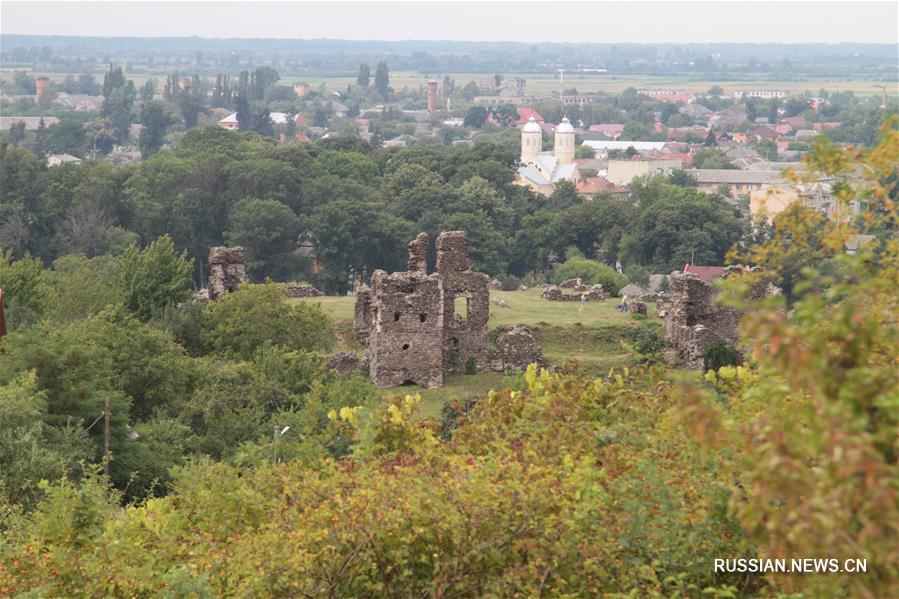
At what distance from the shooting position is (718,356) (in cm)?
3150

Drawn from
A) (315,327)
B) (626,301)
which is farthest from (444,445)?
(626,301)

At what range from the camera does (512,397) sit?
1627 centimetres

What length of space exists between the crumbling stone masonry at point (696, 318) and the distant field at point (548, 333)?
3.98 feet

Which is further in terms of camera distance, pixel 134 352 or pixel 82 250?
pixel 82 250

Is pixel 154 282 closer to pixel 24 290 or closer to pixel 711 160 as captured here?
pixel 24 290

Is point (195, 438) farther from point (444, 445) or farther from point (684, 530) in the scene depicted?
point (684, 530)

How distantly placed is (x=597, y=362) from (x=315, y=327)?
19.2 ft

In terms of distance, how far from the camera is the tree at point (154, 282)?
109 ft

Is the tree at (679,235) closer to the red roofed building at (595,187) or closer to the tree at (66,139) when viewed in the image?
the red roofed building at (595,187)

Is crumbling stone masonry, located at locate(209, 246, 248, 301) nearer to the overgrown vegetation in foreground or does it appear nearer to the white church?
the overgrown vegetation in foreground

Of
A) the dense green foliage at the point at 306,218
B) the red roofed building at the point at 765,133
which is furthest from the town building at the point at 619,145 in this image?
the dense green foliage at the point at 306,218

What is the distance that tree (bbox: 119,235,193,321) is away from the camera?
109 ft

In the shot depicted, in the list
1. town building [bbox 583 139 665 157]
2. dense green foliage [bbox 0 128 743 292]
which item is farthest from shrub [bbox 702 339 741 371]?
town building [bbox 583 139 665 157]

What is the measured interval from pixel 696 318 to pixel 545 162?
335ft
